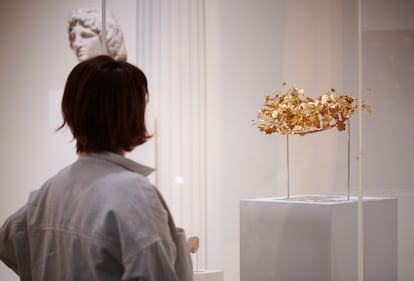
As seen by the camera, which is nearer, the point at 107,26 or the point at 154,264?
the point at 154,264

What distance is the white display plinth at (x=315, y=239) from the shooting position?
2.58 meters

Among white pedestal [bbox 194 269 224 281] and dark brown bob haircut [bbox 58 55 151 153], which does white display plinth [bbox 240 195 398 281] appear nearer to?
white pedestal [bbox 194 269 224 281]

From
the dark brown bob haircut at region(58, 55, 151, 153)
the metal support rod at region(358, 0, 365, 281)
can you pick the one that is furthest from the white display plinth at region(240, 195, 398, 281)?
the dark brown bob haircut at region(58, 55, 151, 153)

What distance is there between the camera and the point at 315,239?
259 cm

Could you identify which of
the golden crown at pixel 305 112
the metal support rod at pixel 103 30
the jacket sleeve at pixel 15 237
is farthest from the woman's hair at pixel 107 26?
the jacket sleeve at pixel 15 237

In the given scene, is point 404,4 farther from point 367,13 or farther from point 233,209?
point 233,209

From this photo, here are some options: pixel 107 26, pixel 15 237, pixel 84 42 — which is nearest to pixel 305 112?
pixel 107 26

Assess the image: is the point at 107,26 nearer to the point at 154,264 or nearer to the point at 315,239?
the point at 315,239

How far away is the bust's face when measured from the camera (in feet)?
10.7

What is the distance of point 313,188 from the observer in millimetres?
2734

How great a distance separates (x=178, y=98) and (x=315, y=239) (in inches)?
32.9

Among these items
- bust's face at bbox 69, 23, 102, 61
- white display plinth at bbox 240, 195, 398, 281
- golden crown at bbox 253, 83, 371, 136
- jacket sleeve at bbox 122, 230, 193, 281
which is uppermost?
bust's face at bbox 69, 23, 102, 61

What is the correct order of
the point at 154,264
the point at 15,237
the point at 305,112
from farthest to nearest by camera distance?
the point at 305,112
the point at 15,237
the point at 154,264

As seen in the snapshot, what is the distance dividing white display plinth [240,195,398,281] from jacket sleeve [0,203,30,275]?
113cm
